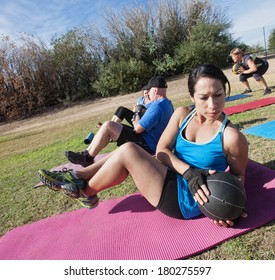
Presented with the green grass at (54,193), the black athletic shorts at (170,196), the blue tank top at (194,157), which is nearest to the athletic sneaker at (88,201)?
the green grass at (54,193)

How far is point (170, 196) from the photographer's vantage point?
262 centimetres

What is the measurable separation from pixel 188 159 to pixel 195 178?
0.32m

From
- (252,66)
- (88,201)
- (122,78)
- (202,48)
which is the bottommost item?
(88,201)

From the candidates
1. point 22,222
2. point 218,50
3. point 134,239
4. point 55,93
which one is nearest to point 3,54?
point 55,93

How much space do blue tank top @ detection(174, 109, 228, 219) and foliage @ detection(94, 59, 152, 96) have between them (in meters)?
15.0

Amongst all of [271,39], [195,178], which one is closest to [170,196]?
[195,178]

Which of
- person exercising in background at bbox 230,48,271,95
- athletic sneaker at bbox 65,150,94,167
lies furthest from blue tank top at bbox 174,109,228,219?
person exercising in background at bbox 230,48,271,95

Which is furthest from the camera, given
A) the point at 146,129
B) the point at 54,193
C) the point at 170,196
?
the point at 54,193

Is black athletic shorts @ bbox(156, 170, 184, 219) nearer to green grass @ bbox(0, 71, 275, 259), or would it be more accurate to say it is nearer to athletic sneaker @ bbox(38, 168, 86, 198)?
green grass @ bbox(0, 71, 275, 259)

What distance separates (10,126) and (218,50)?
13537 mm

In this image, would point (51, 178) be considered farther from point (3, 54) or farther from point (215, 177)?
point (3, 54)

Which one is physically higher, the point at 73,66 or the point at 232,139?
the point at 73,66

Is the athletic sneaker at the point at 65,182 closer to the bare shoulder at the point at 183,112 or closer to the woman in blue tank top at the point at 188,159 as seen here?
the woman in blue tank top at the point at 188,159

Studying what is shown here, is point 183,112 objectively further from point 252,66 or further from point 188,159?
point 252,66
